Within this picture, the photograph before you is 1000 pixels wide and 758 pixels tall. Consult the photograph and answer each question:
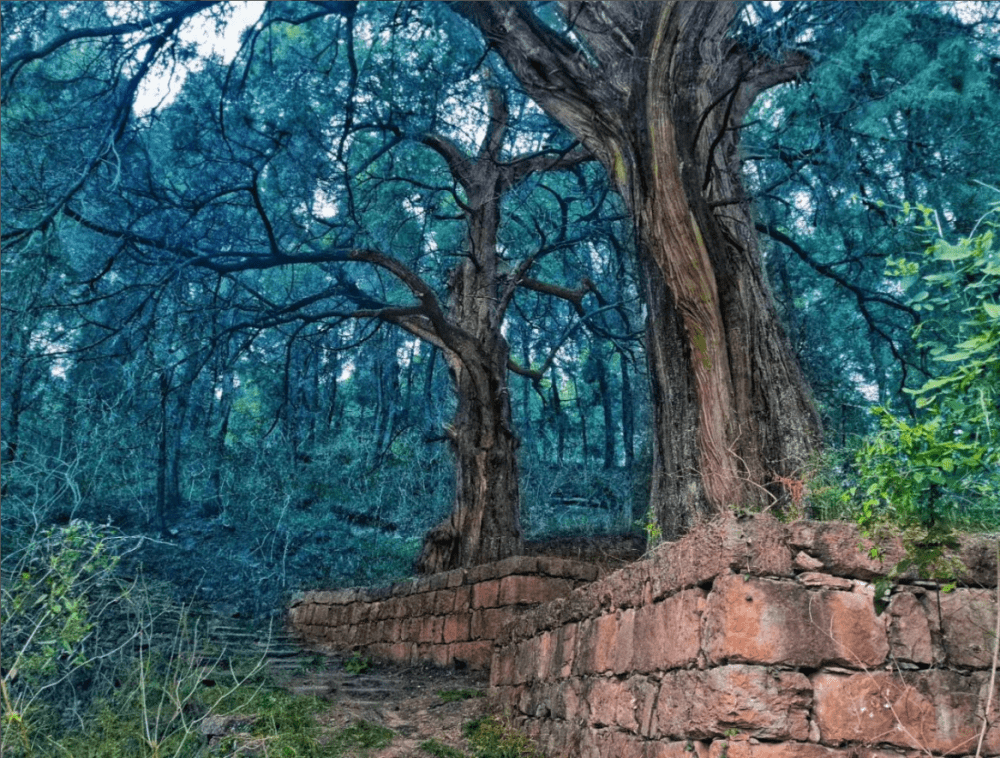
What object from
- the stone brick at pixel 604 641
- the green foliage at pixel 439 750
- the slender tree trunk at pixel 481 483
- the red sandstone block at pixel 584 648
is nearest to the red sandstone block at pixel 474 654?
the slender tree trunk at pixel 481 483

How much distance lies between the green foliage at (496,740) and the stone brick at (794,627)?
8.01 feet

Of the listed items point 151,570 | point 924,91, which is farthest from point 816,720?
point 151,570

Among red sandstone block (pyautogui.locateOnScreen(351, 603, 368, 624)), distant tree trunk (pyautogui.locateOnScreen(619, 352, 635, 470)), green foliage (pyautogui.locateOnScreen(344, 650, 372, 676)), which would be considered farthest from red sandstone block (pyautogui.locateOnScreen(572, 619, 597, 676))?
distant tree trunk (pyautogui.locateOnScreen(619, 352, 635, 470))

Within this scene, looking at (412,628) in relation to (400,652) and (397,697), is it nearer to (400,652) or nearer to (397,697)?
(400,652)

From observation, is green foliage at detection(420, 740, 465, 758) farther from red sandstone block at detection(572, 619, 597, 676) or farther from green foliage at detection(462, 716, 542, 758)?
red sandstone block at detection(572, 619, 597, 676)

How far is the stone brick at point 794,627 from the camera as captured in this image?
3.05 m

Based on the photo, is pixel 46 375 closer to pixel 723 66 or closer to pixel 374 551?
pixel 374 551

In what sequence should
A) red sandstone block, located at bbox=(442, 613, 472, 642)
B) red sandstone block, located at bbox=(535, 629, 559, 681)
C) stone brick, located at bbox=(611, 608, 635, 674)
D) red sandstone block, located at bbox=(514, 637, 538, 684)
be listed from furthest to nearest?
red sandstone block, located at bbox=(442, 613, 472, 642) → red sandstone block, located at bbox=(514, 637, 538, 684) → red sandstone block, located at bbox=(535, 629, 559, 681) → stone brick, located at bbox=(611, 608, 635, 674)

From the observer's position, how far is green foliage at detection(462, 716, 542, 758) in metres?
5.18

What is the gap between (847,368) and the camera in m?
9.90

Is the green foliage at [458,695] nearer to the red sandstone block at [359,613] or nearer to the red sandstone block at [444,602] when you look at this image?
the red sandstone block at [444,602]

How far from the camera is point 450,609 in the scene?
29.3ft

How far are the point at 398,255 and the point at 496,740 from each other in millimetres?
7242

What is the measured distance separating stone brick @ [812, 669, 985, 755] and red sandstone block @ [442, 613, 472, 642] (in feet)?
19.4
